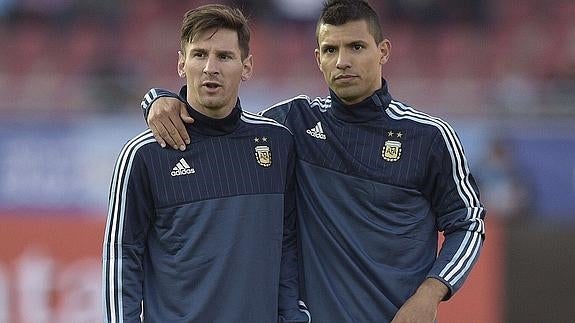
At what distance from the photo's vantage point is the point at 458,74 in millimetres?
12008

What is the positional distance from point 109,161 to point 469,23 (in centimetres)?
480

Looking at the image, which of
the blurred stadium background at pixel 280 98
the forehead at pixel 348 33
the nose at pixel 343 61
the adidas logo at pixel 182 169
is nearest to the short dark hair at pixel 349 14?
the forehead at pixel 348 33

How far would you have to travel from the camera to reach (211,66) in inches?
153

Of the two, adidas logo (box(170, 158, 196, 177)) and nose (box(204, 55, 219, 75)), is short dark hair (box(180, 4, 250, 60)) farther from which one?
adidas logo (box(170, 158, 196, 177))

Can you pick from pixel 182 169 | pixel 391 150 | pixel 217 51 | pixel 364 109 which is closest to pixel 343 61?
pixel 364 109

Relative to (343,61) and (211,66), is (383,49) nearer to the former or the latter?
(343,61)

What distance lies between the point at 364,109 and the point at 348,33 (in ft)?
0.98

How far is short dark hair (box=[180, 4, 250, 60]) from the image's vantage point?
12.9 ft

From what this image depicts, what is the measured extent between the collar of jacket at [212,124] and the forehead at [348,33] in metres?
0.48

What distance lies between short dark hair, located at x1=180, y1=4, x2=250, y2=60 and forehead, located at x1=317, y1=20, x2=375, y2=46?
1.15ft

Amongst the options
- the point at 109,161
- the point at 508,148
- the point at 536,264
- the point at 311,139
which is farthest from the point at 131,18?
the point at 311,139

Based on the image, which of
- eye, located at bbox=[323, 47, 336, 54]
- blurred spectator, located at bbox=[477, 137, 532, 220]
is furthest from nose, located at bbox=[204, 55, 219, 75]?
blurred spectator, located at bbox=[477, 137, 532, 220]

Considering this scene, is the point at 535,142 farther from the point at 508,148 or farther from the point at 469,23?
the point at 469,23

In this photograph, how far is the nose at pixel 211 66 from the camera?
12.7ft
